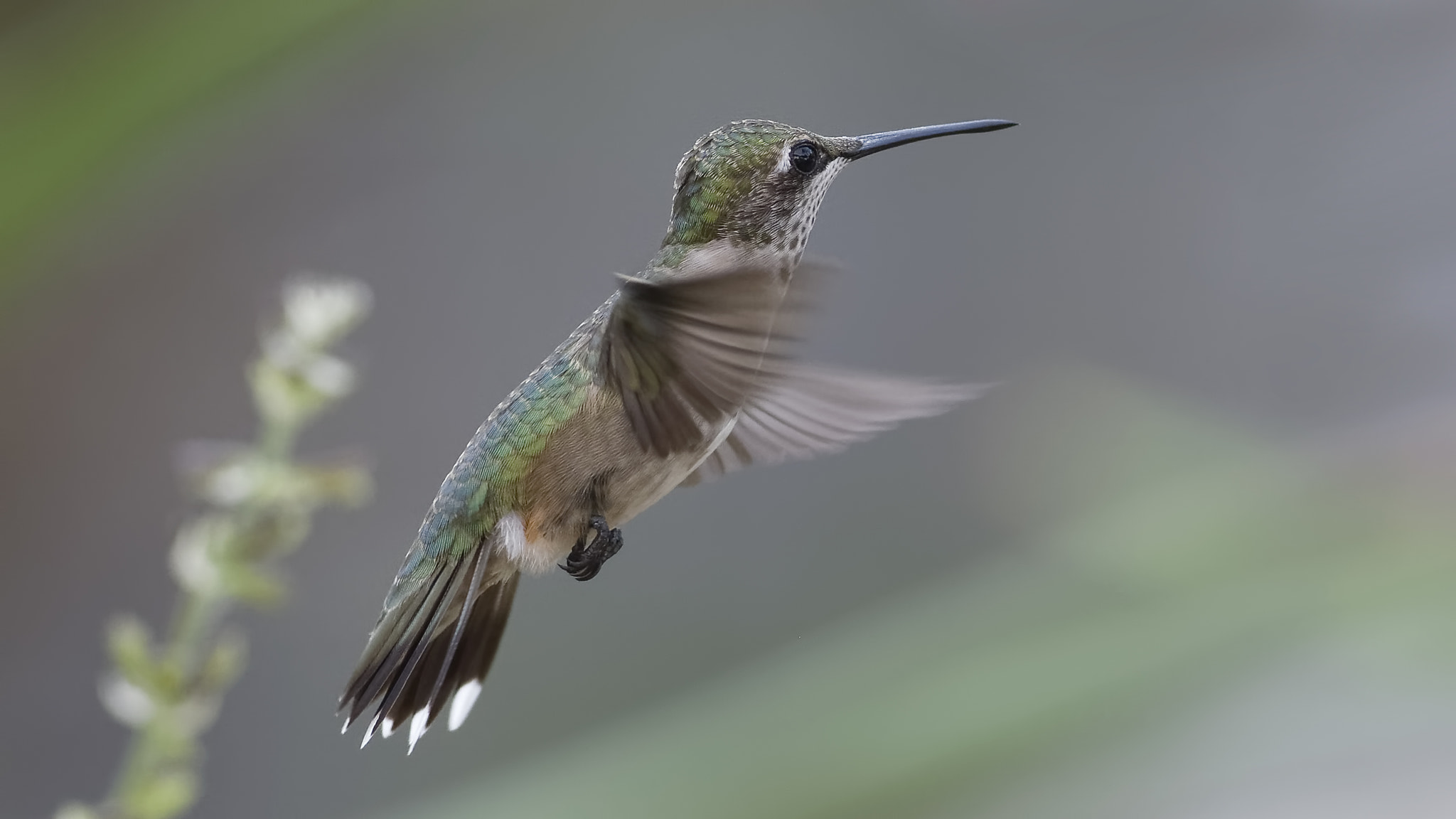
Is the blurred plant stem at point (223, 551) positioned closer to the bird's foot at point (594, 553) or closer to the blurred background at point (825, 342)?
the bird's foot at point (594, 553)

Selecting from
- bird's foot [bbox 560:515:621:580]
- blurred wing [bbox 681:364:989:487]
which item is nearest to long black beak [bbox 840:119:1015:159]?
blurred wing [bbox 681:364:989:487]

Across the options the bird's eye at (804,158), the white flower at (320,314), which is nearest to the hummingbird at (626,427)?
the bird's eye at (804,158)

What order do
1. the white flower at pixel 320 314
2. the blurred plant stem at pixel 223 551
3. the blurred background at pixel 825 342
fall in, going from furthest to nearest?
the blurred background at pixel 825 342
the white flower at pixel 320 314
the blurred plant stem at pixel 223 551

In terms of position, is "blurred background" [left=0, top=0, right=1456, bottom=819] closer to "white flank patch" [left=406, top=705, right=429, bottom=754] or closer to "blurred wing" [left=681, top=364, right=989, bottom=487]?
"blurred wing" [left=681, top=364, right=989, bottom=487]

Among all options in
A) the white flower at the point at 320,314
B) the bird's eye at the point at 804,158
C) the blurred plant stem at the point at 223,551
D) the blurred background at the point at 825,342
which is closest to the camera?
the blurred plant stem at the point at 223,551

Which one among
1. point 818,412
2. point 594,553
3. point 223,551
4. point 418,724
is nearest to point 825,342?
point 818,412

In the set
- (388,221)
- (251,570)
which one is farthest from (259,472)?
(388,221)

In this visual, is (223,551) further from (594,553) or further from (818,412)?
(818,412)
